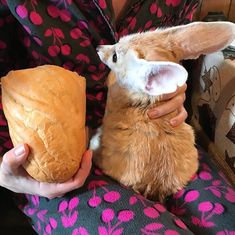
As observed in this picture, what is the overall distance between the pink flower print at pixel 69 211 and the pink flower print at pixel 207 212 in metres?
0.25

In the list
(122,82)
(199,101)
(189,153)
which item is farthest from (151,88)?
(199,101)

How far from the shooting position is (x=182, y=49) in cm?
83

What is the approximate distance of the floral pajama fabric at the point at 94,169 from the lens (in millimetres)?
722

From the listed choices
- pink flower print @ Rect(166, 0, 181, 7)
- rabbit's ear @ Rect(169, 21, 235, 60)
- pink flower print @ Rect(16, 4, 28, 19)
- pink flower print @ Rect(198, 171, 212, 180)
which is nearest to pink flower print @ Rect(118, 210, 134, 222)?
pink flower print @ Rect(198, 171, 212, 180)

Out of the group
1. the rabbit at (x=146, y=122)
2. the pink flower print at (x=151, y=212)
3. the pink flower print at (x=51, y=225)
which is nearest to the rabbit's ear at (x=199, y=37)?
the rabbit at (x=146, y=122)

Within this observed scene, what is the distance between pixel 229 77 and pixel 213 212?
0.38 m

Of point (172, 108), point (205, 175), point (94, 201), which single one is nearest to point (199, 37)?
point (172, 108)

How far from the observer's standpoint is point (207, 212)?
31.2 inches

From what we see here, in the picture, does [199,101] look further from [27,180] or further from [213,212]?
[27,180]

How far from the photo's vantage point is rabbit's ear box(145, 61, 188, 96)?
65 cm

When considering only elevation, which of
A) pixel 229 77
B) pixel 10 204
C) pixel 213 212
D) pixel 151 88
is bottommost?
pixel 10 204

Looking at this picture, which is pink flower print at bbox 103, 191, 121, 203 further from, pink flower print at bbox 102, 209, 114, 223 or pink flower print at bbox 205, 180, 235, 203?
pink flower print at bbox 205, 180, 235, 203

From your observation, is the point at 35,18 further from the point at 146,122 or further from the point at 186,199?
the point at 186,199

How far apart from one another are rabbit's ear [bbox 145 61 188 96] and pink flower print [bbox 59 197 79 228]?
263 millimetres
